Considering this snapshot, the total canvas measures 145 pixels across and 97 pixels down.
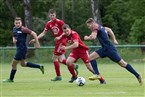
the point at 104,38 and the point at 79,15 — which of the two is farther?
the point at 79,15

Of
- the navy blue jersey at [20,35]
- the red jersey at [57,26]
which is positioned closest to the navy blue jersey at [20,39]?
the navy blue jersey at [20,35]

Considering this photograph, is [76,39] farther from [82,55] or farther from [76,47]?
[82,55]

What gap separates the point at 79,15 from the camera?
63250 millimetres

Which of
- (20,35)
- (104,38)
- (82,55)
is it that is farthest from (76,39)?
(20,35)

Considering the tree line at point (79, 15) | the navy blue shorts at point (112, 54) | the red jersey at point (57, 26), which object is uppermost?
the red jersey at point (57, 26)

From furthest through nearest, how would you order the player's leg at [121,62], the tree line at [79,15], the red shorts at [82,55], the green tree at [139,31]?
the tree line at [79,15] < the green tree at [139,31] < the red shorts at [82,55] < the player's leg at [121,62]

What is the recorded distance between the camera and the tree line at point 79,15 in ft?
160

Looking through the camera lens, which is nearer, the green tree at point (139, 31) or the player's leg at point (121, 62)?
the player's leg at point (121, 62)

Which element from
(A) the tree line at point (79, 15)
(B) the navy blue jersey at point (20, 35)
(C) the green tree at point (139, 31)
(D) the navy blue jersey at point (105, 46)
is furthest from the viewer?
(A) the tree line at point (79, 15)

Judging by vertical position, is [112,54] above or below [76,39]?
below

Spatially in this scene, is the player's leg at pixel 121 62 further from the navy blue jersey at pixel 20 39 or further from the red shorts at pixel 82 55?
the navy blue jersey at pixel 20 39

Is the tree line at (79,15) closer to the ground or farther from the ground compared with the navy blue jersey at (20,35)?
closer to the ground

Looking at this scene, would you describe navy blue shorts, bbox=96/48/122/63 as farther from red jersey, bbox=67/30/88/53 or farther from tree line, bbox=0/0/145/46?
tree line, bbox=0/0/145/46

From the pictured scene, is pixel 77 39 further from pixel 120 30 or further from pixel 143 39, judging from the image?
pixel 120 30
